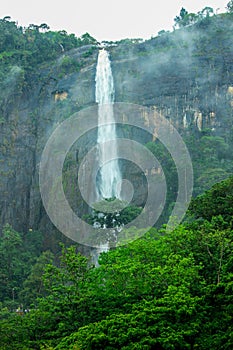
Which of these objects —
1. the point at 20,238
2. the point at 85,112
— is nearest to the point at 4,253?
the point at 20,238

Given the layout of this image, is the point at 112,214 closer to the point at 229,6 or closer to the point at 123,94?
the point at 123,94

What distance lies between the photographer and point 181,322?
43.4 feet

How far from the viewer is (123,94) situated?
44.0 metres

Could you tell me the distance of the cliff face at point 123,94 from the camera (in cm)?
4197

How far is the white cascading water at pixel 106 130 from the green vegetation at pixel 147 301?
21.4 m

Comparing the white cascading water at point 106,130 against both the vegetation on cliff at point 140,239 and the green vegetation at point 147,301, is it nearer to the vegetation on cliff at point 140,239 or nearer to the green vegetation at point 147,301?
the vegetation on cliff at point 140,239

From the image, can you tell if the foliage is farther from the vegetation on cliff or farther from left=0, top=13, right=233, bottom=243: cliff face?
left=0, top=13, right=233, bottom=243: cliff face

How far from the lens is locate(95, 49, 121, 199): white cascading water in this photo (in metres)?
39.6

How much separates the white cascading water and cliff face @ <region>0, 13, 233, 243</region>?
20.8 inches

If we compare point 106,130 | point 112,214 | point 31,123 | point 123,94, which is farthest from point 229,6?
point 112,214

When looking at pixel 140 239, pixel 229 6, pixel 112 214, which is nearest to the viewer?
pixel 140 239

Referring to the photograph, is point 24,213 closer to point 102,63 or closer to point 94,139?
point 94,139

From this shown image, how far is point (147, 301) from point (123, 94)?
31550 millimetres

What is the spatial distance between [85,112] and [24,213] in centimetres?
839
